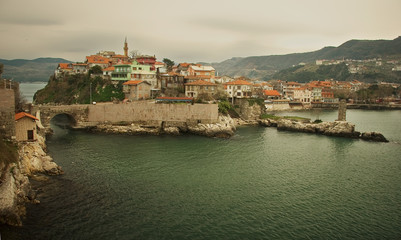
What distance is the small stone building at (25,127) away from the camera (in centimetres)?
2348

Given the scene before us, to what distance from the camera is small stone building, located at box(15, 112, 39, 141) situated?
Result: 23.5 m

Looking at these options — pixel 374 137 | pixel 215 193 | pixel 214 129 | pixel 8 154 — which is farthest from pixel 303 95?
pixel 8 154

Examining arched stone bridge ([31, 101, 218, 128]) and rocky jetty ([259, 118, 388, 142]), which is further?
arched stone bridge ([31, 101, 218, 128])

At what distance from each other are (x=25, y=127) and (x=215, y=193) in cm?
1800

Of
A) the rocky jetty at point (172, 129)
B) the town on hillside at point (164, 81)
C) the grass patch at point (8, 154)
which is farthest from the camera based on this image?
the town on hillside at point (164, 81)

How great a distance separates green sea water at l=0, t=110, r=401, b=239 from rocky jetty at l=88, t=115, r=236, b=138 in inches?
236

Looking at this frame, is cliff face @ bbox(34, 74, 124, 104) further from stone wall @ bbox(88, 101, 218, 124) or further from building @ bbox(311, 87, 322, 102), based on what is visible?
building @ bbox(311, 87, 322, 102)

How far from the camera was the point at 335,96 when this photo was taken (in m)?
107

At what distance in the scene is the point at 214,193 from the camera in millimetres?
20266

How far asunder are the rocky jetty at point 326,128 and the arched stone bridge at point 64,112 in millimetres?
33196

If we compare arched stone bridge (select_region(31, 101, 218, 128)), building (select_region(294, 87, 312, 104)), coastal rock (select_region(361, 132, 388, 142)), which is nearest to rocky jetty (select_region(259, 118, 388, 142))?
coastal rock (select_region(361, 132, 388, 142))

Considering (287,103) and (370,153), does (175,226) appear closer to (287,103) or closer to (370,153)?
(370,153)

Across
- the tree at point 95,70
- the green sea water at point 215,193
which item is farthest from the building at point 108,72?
the green sea water at point 215,193

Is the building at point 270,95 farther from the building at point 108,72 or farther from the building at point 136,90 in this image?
the building at point 108,72
